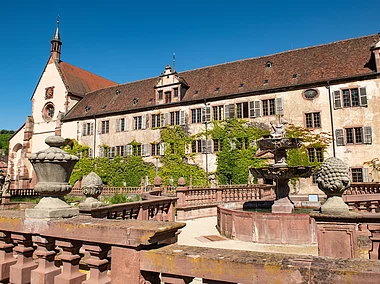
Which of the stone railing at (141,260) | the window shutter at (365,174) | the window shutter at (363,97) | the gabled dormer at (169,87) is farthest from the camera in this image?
the gabled dormer at (169,87)

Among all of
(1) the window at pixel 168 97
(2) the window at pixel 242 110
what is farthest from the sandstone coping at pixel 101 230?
(1) the window at pixel 168 97

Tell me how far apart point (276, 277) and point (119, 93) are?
38674 mm

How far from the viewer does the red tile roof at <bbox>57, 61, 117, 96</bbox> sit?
136 feet

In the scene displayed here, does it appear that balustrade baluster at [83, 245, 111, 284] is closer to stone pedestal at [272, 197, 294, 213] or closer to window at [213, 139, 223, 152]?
stone pedestal at [272, 197, 294, 213]

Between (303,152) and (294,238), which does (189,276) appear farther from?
(303,152)

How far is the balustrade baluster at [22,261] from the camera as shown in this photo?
3.54 meters

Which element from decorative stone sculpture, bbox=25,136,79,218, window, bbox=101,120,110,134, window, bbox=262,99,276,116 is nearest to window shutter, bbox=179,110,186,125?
window, bbox=262,99,276,116

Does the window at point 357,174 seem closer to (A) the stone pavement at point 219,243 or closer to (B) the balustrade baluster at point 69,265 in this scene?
(A) the stone pavement at point 219,243

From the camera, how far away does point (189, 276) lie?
2459 millimetres

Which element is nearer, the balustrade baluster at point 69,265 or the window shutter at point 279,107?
the balustrade baluster at point 69,265

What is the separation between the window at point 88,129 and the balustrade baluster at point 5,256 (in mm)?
34641

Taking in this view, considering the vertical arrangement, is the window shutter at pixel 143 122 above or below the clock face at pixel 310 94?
below

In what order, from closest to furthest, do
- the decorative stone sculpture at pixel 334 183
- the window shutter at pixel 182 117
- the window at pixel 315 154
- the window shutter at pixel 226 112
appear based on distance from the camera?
the decorative stone sculpture at pixel 334 183
the window at pixel 315 154
the window shutter at pixel 226 112
the window shutter at pixel 182 117

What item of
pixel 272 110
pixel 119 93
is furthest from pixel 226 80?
pixel 119 93
